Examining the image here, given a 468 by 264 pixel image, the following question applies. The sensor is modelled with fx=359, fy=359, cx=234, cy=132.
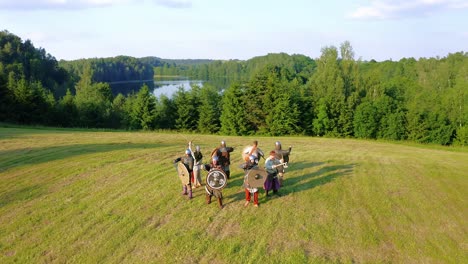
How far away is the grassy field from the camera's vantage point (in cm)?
1070

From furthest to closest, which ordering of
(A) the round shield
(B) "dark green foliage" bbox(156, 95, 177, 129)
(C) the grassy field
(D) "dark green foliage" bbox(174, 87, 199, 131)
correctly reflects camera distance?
(B) "dark green foliage" bbox(156, 95, 177, 129) < (D) "dark green foliage" bbox(174, 87, 199, 131) < (A) the round shield < (C) the grassy field

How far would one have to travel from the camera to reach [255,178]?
1334 cm

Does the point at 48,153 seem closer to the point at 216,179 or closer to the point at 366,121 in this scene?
the point at 216,179

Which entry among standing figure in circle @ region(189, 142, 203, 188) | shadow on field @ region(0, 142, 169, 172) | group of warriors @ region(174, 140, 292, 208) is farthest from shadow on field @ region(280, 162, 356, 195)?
shadow on field @ region(0, 142, 169, 172)

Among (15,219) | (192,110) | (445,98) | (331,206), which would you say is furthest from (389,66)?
(15,219)

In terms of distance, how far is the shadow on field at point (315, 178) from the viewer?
635 inches

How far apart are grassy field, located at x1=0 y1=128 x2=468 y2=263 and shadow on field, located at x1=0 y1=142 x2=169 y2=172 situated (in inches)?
9.7

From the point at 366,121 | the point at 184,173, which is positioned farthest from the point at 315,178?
the point at 366,121

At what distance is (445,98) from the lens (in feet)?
180

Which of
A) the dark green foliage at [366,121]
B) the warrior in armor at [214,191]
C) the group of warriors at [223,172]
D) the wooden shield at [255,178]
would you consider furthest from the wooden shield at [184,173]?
the dark green foliage at [366,121]

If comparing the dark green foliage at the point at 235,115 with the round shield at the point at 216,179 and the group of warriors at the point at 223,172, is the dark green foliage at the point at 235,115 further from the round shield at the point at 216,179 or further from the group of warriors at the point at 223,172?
the round shield at the point at 216,179

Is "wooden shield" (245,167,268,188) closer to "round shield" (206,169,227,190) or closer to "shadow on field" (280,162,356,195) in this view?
"round shield" (206,169,227,190)

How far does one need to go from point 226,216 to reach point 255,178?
174 centimetres

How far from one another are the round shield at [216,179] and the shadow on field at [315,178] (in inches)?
131
